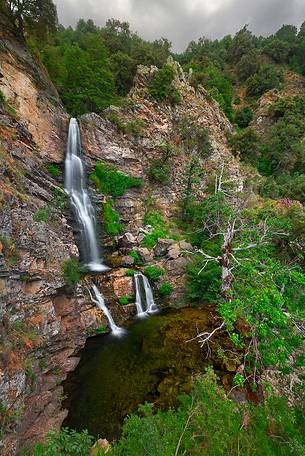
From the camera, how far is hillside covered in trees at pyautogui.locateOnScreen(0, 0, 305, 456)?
393 centimetres

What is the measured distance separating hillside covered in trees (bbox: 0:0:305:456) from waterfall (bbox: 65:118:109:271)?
0.61 m

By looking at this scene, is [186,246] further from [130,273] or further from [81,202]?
[81,202]

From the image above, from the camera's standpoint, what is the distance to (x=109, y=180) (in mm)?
18578

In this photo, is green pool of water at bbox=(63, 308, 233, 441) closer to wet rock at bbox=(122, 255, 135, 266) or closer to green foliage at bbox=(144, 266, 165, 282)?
green foliage at bbox=(144, 266, 165, 282)

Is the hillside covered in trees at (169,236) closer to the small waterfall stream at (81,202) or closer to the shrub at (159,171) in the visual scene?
the shrub at (159,171)

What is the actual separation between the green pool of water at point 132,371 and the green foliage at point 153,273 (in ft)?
10.2

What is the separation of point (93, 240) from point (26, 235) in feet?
18.2

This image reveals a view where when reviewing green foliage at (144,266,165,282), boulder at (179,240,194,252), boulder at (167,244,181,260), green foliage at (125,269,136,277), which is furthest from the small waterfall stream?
boulder at (179,240,194,252)

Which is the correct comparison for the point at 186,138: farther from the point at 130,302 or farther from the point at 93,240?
the point at 130,302

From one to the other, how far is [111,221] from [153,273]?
15.5 feet

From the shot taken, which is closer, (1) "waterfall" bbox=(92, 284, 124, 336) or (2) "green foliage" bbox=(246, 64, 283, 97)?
(1) "waterfall" bbox=(92, 284, 124, 336)

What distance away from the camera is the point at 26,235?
10531 mm

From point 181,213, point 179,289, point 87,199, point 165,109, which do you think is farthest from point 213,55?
point 179,289

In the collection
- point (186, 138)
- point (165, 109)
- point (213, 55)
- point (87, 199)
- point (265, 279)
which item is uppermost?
point (213, 55)
